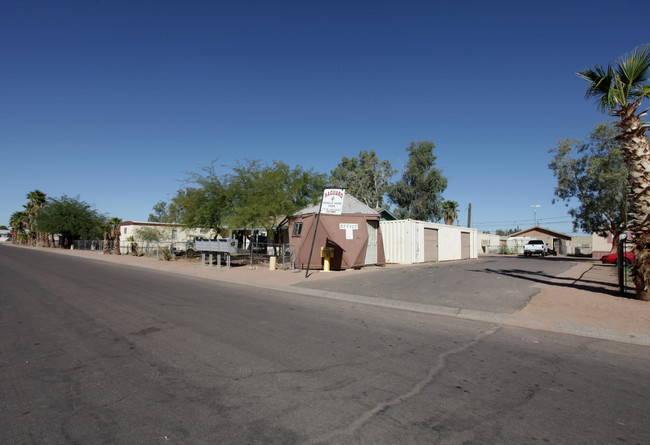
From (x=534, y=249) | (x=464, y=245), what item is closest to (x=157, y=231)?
(x=464, y=245)

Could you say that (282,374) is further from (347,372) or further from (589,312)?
(589,312)

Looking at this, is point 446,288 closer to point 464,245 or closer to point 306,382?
point 306,382

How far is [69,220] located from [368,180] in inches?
1796

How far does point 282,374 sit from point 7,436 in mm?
2504

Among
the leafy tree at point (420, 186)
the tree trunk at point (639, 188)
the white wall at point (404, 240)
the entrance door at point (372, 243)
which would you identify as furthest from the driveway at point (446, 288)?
the leafy tree at point (420, 186)

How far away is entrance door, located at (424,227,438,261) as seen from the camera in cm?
2441

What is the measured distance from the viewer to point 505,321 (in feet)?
25.5

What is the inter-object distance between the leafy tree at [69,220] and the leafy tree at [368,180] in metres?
39.1

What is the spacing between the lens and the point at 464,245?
3075cm

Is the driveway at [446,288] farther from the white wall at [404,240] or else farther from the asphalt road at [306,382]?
the white wall at [404,240]

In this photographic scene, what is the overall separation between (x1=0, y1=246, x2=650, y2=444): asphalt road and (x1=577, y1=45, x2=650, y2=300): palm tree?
13.6 feet

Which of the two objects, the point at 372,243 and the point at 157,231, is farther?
the point at 157,231

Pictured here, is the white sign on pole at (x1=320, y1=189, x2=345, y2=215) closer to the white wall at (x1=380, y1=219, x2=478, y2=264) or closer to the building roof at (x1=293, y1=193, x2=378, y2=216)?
the building roof at (x1=293, y1=193, x2=378, y2=216)

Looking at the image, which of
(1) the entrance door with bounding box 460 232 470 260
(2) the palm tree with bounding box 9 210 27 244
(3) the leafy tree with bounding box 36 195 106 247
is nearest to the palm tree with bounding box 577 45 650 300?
(1) the entrance door with bounding box 460 232 470 260
